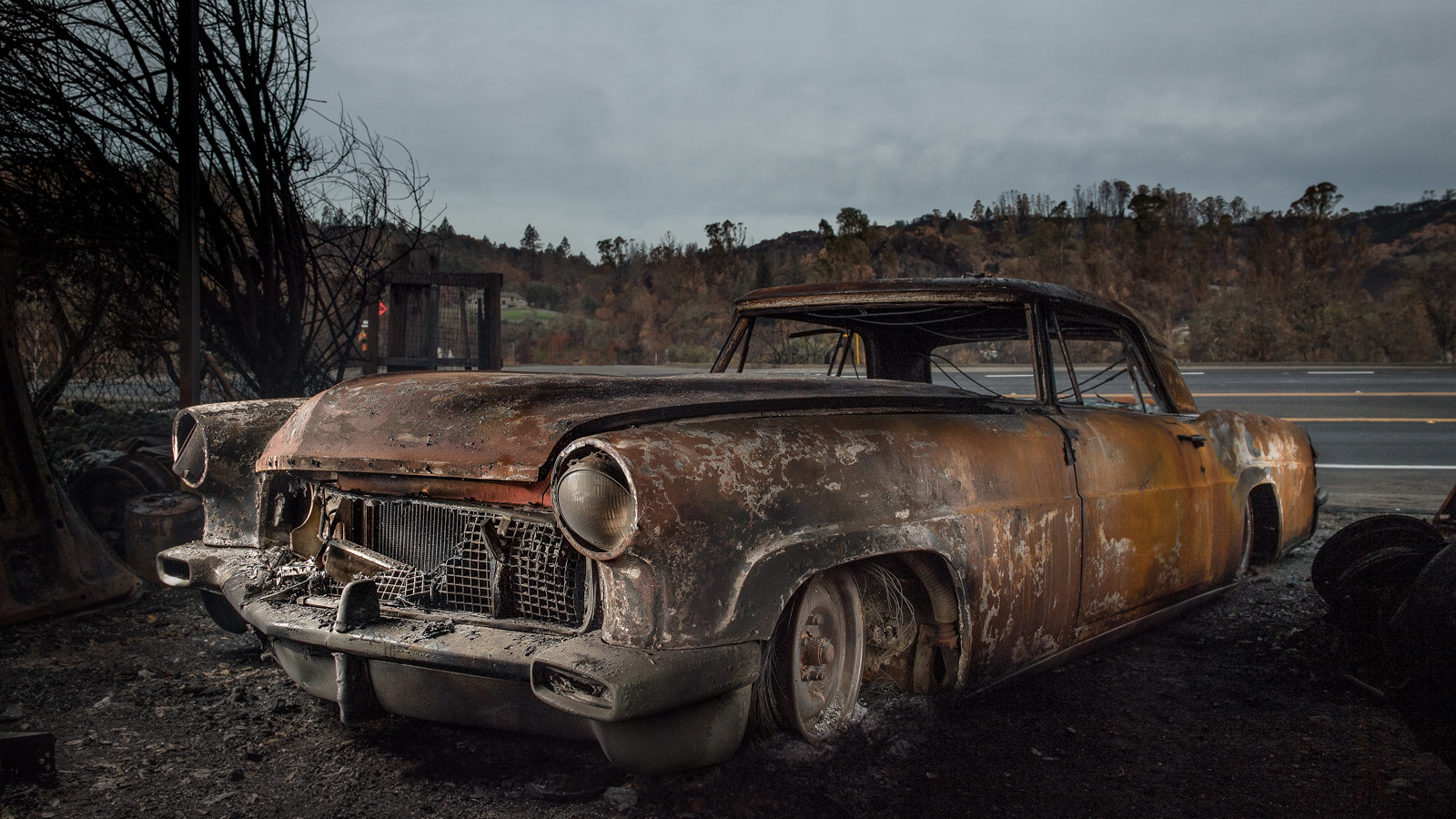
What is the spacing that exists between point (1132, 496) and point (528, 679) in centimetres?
208

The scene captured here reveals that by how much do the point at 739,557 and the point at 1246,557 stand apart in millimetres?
3036

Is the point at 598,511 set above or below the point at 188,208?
below

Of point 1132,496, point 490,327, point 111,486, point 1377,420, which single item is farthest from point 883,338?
point 1377,420

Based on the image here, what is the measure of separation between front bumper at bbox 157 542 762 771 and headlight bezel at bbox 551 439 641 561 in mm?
188

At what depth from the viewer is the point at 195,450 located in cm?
289

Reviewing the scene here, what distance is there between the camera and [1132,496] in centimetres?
297

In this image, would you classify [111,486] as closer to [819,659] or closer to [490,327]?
[490,327]

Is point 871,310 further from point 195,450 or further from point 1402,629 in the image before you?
point 195,450

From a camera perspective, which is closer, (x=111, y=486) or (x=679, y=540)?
(x=679, y=540)

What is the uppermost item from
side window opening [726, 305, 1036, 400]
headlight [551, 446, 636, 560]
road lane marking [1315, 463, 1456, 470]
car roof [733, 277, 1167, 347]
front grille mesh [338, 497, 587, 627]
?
car roof [733, 277, 1167, 347]

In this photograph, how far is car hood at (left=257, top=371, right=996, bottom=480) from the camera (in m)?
1.98

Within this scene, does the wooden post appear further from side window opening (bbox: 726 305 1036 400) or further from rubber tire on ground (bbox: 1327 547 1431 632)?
rubber tire on ground (bbox: 1327 547 1431 632)

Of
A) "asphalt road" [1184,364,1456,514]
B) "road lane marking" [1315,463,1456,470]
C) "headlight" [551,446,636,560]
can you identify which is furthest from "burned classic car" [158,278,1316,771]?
"road lane marking" [1315,463,1456,470]

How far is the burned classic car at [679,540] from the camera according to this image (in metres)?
1.78
